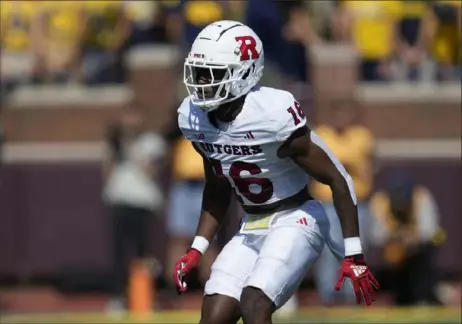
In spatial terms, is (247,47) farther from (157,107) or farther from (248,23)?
(157,107)

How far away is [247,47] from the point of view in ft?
18.6

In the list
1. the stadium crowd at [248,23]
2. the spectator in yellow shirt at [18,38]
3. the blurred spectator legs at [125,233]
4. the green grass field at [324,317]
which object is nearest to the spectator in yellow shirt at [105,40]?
the stadium crowd at [248,23]

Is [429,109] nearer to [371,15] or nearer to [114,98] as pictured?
[371,15]

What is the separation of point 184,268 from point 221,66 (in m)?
1.05

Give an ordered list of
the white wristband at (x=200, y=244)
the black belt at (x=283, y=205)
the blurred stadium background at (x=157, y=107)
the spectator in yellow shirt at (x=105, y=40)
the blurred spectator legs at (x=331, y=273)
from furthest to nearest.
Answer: the spectator in yellow shirt at (x=105, y=40)
the blurred stadium background at (x=157, y=107)
the blurred spectator legs at (x=331, y=273)
the white wristband at (x=200, y=244)
the black belt at (x=283, y=205)

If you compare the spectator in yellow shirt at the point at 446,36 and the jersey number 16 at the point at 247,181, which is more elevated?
the jersey number 16 at the point at 247,181

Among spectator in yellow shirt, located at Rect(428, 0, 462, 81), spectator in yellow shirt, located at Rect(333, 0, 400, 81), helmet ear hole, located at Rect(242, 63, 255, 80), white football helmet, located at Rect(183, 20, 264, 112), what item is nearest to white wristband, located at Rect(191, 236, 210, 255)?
white football helmet, located at Rect(183, 20, 264, 112)

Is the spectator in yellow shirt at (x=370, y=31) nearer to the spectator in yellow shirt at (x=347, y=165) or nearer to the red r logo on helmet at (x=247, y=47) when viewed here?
the spectator in yellow shirt at (x=347, y=165)

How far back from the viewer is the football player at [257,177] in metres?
5.51

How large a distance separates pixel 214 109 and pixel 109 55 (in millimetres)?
7275

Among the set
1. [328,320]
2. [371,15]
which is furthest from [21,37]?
[328,320]

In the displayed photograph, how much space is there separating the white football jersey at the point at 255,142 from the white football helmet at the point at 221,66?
12 centimetres

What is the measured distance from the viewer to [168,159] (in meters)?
11.9

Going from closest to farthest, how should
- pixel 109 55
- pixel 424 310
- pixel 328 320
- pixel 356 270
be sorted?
1. pixel 356 270
2. pixel 328 320
3. pixel 424 310
4. pixel 109 55
